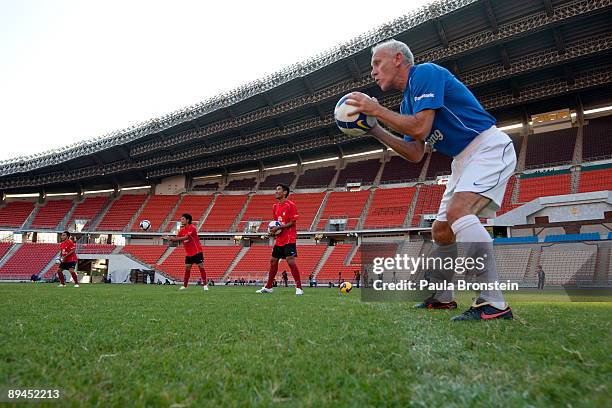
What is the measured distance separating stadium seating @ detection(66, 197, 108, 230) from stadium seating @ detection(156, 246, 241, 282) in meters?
11.4

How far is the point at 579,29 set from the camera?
22641 mm

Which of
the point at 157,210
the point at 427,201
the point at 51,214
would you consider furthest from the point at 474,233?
the point at 51,214

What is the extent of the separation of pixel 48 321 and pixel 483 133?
410 cm

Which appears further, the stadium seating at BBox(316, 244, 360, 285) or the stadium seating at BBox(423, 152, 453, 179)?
the stadium seating at BBox(423, 152, 453, 179)

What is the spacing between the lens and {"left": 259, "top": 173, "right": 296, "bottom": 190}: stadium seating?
38697 millimetres

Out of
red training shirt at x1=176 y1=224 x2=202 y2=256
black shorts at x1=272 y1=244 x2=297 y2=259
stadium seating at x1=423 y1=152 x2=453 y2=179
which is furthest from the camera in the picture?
stadium seating at x1=423 y1=152 x2=453 y2=179

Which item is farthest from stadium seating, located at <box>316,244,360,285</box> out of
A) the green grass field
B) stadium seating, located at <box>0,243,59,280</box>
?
the green grass field

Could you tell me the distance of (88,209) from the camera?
134ft

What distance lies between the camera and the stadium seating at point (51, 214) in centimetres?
3872

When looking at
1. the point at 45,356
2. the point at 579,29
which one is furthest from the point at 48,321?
the point at 579,29

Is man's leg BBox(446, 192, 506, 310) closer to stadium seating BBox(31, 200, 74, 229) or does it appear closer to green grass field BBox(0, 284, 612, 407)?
green grass field BBox(0, 284, 612, 407)

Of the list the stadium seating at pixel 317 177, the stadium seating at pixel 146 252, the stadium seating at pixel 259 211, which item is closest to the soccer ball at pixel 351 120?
the stadium seating at pixel 259 211

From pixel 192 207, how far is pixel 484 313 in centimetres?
3841

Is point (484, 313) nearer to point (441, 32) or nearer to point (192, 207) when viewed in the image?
point (441, 32)
